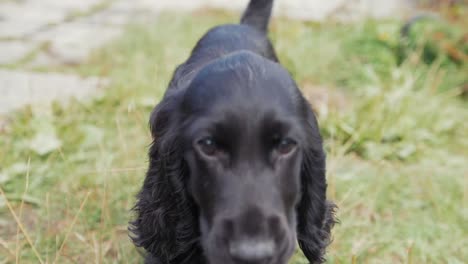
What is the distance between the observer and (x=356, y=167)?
131 inches

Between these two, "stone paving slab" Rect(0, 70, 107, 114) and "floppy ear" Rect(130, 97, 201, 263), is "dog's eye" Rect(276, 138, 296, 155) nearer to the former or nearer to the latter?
"floppy ear" Rect(130, 97, 201, 263)

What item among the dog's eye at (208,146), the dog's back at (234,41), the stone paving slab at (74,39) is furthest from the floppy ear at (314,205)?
the stone paving slab at (74,39)

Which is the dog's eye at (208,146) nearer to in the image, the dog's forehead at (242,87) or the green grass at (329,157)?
the dog's forehead at (242,87)

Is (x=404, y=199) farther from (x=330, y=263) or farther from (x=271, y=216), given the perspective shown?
(x=271, y=216)

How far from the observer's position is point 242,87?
167 centimetres

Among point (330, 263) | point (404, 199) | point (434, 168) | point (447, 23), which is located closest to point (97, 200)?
point (330, 263)

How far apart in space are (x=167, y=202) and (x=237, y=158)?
51 cm

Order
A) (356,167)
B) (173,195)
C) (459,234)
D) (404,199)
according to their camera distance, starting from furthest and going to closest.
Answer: (356,167), (404,199), (459,234), (173,195)

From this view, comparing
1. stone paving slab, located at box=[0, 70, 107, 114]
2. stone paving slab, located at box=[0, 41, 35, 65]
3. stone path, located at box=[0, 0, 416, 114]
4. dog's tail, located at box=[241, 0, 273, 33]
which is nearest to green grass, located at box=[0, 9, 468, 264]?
stone paving slab, located at box=[0, 70, 107, 114]

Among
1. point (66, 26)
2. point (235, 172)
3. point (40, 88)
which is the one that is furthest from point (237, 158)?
point (66, 26)

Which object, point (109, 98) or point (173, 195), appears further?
point (109, 98)

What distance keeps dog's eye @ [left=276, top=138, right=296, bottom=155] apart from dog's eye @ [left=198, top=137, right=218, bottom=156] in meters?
0.20

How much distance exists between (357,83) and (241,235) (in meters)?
3.37

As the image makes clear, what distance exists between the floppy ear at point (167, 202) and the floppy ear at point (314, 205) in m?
0.43
